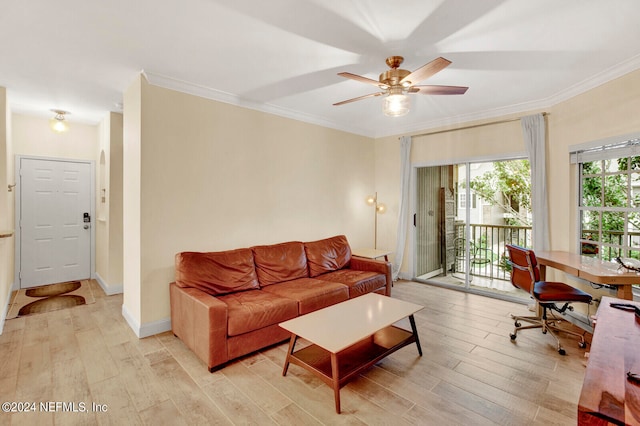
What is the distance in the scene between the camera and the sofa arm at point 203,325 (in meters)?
2.49

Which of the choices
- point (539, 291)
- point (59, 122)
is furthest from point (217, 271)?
point (59, 122)

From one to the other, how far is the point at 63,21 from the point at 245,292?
279 centimetres

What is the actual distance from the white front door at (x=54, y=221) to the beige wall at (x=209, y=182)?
247cm

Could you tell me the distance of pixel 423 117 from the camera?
15.7ft

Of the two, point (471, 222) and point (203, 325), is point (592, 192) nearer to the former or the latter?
point (471, 222)

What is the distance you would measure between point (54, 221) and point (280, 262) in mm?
4113

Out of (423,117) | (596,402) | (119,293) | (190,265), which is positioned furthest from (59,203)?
(596,402)

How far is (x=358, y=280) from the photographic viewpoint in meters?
3.87

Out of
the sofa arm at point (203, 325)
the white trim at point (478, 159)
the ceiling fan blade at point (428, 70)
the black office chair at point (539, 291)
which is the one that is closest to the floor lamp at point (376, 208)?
the white trim at point (478, 159)

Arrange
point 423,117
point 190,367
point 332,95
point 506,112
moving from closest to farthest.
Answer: point 190,367
point 332,95
point 506,112
point 423,117

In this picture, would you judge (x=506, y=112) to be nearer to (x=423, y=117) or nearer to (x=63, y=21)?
(x=423, y=117)

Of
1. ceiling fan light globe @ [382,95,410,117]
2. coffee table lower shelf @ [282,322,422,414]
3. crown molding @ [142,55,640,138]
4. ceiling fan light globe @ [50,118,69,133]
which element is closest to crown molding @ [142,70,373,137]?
crown molding @ [142,55,640,138]

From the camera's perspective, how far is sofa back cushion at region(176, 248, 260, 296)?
10.1 ft

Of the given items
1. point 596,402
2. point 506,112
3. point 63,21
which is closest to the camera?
point 596,402
